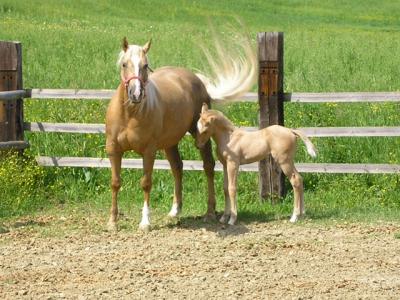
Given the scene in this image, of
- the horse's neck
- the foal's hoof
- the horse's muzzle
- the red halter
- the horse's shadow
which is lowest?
the horse's shadow

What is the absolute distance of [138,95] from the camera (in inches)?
321

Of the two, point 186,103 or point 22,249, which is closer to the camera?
point 22,249

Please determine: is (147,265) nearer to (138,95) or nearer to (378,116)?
(138,95)

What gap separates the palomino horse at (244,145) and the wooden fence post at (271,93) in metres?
1.02

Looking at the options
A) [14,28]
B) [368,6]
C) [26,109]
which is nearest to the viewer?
[26,109]

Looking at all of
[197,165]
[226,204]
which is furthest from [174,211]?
[197,165]

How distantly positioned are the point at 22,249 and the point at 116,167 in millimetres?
1343

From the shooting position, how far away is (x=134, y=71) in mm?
8320

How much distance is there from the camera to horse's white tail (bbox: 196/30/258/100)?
32.1ft

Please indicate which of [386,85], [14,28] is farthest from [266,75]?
[14,28]

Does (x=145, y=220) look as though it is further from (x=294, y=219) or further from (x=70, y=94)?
(x=70, y=94)

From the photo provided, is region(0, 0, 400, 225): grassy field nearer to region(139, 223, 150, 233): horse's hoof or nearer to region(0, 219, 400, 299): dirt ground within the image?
region(0, 219, 400, 299): dirt ground

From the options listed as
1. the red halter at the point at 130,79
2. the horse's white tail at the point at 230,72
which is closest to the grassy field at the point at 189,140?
the horse's white tail at the point at 230,72

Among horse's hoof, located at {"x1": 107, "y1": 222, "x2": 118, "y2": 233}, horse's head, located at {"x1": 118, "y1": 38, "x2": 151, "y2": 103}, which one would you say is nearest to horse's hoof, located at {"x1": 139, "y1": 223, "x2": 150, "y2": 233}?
horse's hoof, located at {"x1": 107, "y1": 222, "x2": 118, "y2": 233}
